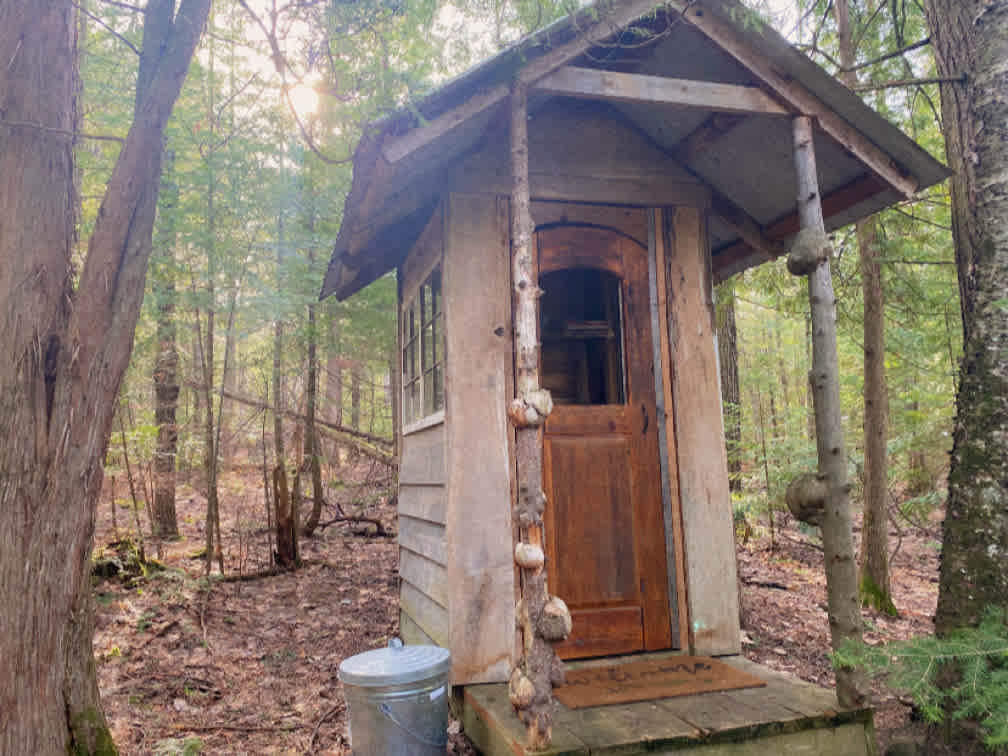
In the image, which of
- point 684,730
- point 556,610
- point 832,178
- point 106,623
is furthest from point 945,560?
point 106,623

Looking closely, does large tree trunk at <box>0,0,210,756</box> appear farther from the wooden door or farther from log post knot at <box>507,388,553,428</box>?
the wooden door

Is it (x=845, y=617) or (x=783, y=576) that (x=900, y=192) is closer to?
(x=845, y=617)

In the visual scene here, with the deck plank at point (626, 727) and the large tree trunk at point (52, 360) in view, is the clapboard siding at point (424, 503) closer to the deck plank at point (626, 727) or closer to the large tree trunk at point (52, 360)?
the deck plank at point (626, 727)

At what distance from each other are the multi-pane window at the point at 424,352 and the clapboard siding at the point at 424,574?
113 cm

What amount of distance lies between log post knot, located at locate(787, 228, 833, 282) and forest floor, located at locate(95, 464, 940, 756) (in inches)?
107

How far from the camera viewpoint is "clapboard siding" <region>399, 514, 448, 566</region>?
4.52 metres

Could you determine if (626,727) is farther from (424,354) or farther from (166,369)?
(166,369)

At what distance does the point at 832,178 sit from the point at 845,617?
9.79 ft

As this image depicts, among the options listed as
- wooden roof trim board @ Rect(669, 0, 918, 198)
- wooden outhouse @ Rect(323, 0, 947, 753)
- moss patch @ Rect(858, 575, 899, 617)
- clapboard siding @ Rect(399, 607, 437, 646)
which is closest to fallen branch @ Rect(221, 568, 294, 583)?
clapboard siding @ Rect(399, 607, 437, 646)

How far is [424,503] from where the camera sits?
516cm

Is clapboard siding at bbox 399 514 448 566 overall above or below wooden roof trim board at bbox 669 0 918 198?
below

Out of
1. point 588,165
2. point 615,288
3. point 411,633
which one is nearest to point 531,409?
point 615,288

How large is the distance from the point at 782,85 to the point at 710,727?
352 cm

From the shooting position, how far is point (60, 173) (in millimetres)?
3275
